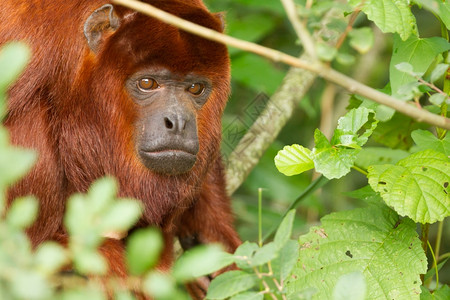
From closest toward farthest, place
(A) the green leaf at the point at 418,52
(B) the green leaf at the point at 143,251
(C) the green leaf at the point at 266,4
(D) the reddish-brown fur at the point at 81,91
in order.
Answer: (B) the green leaf at the point at 143,251 < (A) the green leaf at the point at 418,52 < (D) the reddish-brown fur at the point at 81,91 < (C) the green leaf at the point at 266,4

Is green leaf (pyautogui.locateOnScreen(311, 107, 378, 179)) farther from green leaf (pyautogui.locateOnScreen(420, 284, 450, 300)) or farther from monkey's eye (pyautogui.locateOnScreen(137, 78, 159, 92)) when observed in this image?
monkey's eye (pyautogui.locateOnScreen(137, 78, 159, 92))

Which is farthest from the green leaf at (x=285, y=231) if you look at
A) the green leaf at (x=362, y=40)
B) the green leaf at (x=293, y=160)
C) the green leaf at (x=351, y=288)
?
the green leaf at (x=293, y=160)

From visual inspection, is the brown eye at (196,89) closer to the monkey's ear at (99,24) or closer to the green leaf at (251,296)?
the monkey's ear at (99,24)

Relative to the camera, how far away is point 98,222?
115cm

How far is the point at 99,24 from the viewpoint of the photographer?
9.63 ft

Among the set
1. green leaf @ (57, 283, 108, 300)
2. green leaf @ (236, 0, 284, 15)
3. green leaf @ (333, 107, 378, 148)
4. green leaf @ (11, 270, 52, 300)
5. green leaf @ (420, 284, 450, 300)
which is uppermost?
green leaf @ (11, 270, 52, 300)

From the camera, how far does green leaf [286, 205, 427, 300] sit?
257cm

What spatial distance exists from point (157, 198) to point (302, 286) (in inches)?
40.1

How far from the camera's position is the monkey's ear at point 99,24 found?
290 cm

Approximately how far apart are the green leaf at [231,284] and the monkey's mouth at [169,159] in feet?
3.98

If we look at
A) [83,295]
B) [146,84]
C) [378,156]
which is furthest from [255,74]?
[83,295]

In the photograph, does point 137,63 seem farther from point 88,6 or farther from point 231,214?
point 231,214

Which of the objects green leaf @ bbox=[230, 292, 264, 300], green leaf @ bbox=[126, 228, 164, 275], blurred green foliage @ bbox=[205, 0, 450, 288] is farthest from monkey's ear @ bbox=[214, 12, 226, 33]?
green leaf @ bbox=[126, 228, 164, 275]

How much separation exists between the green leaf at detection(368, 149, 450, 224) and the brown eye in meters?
1.06
